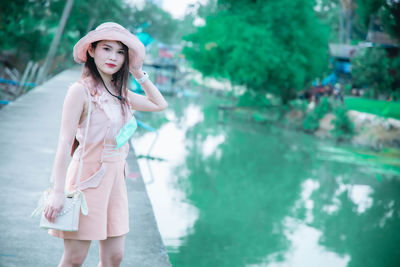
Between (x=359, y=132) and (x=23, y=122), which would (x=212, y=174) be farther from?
(x=359, y=132)

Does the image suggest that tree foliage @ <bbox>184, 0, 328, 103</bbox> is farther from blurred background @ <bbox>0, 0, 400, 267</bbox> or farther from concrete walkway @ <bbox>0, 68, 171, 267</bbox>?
concrete walkway @ <bbox>0, 68, 171, 267</bbox>

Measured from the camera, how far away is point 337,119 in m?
18.9

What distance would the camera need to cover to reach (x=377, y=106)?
21.2 meters

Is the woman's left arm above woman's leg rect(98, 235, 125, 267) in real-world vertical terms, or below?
above

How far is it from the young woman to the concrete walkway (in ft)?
3.40

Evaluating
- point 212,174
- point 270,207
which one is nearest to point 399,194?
point 270,207

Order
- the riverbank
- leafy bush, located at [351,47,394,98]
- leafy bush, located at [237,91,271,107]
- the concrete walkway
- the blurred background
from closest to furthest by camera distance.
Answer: the concrete walkway < the blurred background < the riverbank < leafy bush, located at [351,47,394,98] < leafy bush, located at [237,91,271,107]

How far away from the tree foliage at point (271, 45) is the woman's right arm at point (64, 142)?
70.9 feet

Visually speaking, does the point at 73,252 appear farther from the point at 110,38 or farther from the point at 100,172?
the point at 110,38

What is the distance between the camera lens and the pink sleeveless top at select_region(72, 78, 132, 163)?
2104mm

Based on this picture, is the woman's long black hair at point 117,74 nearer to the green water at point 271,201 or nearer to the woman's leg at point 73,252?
the woman's leg at point 73,252

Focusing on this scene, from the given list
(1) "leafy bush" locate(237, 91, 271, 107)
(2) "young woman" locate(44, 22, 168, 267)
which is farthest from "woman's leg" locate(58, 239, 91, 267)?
(1) "leafy bush" locate(237, 91, 271, 107)

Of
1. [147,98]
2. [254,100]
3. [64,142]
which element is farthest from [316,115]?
[64,142]

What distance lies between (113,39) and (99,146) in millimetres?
537
